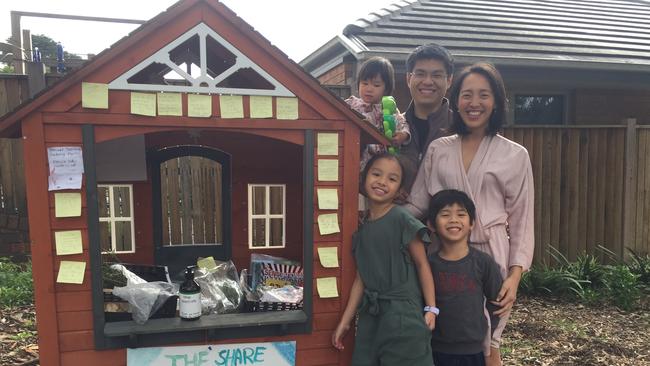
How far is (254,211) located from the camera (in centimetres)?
324

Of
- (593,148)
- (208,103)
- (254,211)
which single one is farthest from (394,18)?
(208,103)

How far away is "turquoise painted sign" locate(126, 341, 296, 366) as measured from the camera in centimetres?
216

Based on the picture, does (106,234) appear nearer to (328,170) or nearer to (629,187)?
(328,170)

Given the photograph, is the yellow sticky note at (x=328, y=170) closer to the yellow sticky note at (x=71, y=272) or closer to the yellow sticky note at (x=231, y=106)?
the yellow sticky note at (x=231, y=106)

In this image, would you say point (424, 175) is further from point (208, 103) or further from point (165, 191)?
point (165, 191)

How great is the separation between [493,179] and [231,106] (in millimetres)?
1308

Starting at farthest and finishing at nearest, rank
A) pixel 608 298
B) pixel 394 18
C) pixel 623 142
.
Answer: pixel 394 18 → pixel 623 142 → pixel 608 298

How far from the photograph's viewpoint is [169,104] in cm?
205

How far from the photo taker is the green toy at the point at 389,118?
100 inches

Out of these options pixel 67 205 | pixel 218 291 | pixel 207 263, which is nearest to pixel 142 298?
pixel 218 291

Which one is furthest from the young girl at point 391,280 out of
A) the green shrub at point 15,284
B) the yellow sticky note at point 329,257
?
the green shrub at point 15,284

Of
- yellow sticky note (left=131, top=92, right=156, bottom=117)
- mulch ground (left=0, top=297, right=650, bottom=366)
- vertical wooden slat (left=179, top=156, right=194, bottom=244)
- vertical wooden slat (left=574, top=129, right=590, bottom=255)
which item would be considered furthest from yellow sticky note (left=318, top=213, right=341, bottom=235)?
vertical wooden slat (left=574, top=129, right=590, bottom=255)

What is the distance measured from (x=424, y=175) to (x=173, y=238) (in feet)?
6.55

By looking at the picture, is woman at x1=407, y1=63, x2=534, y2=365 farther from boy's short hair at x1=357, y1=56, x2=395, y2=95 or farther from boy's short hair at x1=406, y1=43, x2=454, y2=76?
boy's short hair at x1=357, y1=56, x2=395, y2=95
